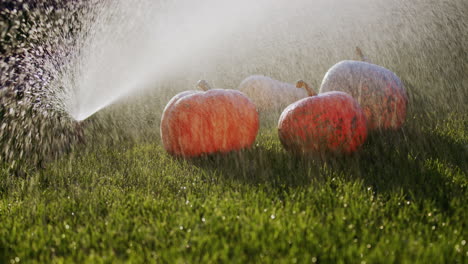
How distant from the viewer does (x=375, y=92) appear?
11.9ft

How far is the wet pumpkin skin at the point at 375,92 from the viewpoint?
3621 mm

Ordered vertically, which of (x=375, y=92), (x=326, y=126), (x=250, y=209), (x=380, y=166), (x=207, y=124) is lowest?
(x=380, y=166)

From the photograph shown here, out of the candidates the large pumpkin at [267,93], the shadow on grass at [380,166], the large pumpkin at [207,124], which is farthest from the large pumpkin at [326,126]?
the large pumpkin at [267,93]

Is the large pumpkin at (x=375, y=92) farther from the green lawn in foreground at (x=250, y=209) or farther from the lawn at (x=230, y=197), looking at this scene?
the green lawn in foreground at (x=250, y=209)

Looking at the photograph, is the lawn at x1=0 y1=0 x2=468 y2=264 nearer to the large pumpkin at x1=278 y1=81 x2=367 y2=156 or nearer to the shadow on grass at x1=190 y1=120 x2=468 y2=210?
the shadow on grass at x1=190 y1=120 x2=468 y2=210

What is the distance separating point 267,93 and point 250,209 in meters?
3.75

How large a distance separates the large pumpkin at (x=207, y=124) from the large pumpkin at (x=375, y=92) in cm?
102

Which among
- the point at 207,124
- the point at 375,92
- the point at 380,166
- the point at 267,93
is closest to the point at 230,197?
the point at 380,166

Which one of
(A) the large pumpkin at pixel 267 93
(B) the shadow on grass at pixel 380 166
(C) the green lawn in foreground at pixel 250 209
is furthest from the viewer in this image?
(A) the large pumpkin at pixel 267 93

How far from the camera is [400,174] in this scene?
250 cm

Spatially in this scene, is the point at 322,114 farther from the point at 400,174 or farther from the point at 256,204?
the point at 256,204

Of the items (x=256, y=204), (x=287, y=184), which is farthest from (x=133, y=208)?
(x=287, y=184)

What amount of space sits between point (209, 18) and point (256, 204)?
1173 cm

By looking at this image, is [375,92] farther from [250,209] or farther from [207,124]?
[250,209]
